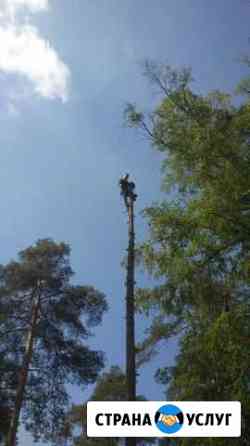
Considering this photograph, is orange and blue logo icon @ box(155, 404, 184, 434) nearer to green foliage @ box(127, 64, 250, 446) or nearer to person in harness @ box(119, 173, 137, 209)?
green foliage @ box(127, 64, 250, 446)

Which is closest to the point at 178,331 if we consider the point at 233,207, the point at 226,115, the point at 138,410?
the point at 138,410

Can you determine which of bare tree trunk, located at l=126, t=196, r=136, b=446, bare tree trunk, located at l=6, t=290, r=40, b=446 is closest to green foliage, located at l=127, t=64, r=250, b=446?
bare tree trunk, located at l=126, t=196, r=136, b=446

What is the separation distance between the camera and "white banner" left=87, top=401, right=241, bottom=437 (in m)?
6.92

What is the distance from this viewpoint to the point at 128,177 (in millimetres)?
10695

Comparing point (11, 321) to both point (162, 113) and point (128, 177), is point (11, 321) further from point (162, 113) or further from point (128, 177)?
point (162, 113)

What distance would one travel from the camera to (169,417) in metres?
7.33

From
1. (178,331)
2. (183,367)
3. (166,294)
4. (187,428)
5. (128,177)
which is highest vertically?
(128,177)

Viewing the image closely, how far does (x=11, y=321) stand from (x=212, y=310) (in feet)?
39.1

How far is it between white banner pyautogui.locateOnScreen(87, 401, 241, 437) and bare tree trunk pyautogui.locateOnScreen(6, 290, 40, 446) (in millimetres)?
8100

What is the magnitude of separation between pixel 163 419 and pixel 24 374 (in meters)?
9.51

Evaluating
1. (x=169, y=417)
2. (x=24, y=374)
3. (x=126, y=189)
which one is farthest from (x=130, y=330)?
(x=24, y=374)

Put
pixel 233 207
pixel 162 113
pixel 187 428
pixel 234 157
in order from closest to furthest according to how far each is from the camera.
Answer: pixel 187 428, pixel 233 207, pixel 234 157, pixel 162 113

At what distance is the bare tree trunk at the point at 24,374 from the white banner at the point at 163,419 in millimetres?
8100

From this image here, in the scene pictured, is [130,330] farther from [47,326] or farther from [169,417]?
[47,326]
